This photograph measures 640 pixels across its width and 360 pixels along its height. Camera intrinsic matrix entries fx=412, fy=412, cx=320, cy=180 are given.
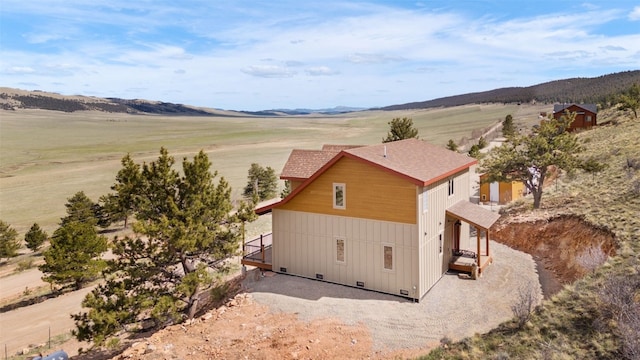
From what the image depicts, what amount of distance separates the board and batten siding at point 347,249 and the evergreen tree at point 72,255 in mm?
12410

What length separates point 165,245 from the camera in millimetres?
15695

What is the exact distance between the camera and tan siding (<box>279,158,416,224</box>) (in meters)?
15.7

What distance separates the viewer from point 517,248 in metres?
22.4

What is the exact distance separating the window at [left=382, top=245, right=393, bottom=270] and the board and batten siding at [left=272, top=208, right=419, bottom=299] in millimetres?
121

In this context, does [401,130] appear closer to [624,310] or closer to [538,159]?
[538,159]

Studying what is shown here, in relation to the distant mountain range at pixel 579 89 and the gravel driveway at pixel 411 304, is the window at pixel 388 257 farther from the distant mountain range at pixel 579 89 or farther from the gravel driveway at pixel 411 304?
the distant mountain range at pixel 579 89

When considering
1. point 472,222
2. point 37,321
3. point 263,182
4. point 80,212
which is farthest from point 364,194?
point 263,182

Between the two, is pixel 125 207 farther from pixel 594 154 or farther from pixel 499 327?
pixel 594 154

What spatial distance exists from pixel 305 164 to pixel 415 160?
6220mm

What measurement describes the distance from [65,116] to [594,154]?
222 meters

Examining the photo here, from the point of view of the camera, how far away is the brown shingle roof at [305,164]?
2133cm

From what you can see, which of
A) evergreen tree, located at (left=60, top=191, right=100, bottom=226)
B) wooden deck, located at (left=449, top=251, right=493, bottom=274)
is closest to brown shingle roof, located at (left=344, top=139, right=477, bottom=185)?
wooden deck, located at (left=449, top=251, right=493, bottom=274)

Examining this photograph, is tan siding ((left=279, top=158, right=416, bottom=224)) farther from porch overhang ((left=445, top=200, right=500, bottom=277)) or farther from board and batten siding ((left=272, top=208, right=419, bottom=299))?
porch overhang ((left=445, top=200, right=500, bottom=277))

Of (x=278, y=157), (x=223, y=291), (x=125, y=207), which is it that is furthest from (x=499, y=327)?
(x=278, y=157)
